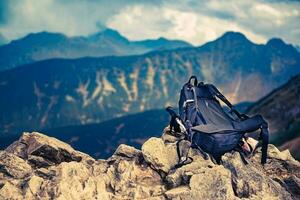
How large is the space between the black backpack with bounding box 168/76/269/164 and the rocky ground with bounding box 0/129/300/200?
18.5 inches

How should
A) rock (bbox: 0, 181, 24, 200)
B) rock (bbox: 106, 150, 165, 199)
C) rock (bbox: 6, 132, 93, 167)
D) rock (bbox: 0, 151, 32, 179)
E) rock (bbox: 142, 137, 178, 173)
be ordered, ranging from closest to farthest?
rock (bbox: 0, 181, 24, 200), rock (bbox: 106, 150, 165, 199), rock (bbox: 142, 137, 178, 173), rock (bbox: 0, 151, 32, 179), rock (bbox: 6, 132, 93, 167)

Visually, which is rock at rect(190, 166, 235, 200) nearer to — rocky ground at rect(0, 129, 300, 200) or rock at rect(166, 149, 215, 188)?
rocky ground at rect(0, 129, 300, 200)

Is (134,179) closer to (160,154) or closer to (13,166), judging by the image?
(160,154)

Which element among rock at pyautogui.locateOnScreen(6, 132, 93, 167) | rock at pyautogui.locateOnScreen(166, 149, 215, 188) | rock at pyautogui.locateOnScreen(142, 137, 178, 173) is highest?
rock at pyautogui.locateOnScreen(6, 132, 93, 167)

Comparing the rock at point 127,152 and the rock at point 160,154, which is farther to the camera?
the rock at point 127,152

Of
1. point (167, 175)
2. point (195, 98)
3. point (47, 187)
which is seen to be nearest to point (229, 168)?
point (167, 175)

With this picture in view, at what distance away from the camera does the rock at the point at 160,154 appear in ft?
52.4

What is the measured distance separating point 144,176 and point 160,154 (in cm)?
103

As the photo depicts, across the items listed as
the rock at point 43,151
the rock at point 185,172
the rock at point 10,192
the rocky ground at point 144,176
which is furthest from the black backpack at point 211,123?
the rock at point 10,192

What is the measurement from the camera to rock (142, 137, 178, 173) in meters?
16.0

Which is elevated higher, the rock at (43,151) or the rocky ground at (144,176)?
the rock at (43,151)

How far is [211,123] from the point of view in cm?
1720

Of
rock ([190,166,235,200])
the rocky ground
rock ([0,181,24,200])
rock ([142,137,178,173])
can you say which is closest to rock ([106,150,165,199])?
the rocky ground

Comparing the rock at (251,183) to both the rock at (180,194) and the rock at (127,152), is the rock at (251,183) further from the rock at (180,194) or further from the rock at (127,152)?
the rock at (127,152)
